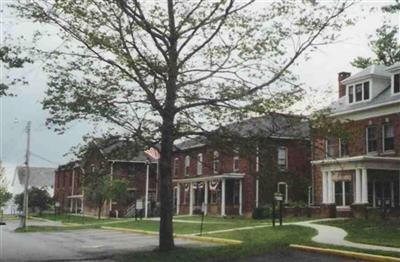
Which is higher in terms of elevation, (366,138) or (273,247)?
(366,138)

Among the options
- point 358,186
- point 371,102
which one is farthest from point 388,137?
point 358,186

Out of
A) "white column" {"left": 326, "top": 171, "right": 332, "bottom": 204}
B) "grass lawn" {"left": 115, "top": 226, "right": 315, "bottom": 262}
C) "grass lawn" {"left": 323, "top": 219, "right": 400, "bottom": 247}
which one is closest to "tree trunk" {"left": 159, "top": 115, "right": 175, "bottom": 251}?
"grass lawn" {"left": 115, "top": 226, "right": 315, "bottom": 262}

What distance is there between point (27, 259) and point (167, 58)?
794 centimetres

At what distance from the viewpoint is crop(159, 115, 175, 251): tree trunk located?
2180 centimetres

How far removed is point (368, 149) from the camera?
39688 millimetres

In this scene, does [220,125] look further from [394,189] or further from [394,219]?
[394,189]

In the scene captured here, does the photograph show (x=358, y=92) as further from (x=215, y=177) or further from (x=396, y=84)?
(x=215, y=177)

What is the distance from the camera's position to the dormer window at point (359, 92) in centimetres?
4047

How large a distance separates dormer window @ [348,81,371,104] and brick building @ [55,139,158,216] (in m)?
13.5

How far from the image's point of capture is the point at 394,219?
105ft

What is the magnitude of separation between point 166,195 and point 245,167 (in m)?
26.3

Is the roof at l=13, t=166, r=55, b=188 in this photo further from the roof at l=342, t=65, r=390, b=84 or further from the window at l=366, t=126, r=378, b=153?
the window at l=366, t=126, r=378, b=153

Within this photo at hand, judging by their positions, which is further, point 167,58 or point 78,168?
point 78,168

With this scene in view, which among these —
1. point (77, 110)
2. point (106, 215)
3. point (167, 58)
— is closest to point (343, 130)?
point (167, 58)
